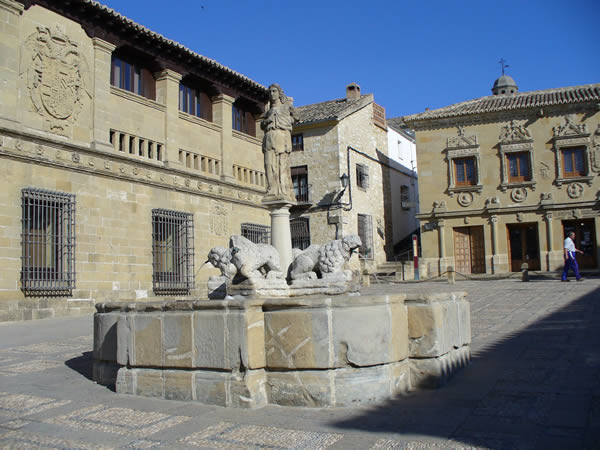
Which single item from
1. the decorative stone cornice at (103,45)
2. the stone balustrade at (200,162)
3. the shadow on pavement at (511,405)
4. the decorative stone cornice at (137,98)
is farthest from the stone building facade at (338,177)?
the shadow on pavement at (511,405)

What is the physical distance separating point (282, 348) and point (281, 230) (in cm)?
395

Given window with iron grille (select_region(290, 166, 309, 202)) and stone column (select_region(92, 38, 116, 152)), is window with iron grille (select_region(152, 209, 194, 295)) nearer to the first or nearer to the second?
stone column (select_region(92, 38, 116, 152))

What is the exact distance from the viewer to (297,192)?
28.4 meters

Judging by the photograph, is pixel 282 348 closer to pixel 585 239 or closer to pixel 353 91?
pixel 585 239

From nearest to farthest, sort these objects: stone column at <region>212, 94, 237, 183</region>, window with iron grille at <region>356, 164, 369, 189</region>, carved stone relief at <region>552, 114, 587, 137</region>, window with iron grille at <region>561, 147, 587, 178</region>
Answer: stone column at <region>212, 94, 237, 183</region> → carved stone relief at <region>552, 114, 587, 137</region> → window with iron grille at <region>561, 147, 587, 178</region> → window with iron grille at <region>356, 164, 369, 189</region>

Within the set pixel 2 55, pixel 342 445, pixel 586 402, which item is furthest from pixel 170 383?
pixel 2 55

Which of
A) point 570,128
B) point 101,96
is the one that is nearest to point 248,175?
Answer: point 101,96

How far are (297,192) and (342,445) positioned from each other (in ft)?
82.4

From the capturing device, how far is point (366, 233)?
28.8 m

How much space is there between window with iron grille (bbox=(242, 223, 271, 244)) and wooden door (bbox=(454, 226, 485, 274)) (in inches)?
372

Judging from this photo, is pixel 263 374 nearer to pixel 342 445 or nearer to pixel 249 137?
pixel 342 445

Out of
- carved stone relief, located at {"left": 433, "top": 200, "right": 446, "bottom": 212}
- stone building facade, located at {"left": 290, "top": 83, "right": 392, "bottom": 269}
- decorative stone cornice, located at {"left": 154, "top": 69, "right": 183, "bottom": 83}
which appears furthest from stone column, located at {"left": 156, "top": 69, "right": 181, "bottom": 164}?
carved stone relief, located at {"left": 433, "top": 200, "right": 446, "bottom": 212}

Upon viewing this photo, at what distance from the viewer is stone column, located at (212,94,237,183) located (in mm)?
20297

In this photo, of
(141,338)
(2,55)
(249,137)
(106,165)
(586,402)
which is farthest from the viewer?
(249,137)
